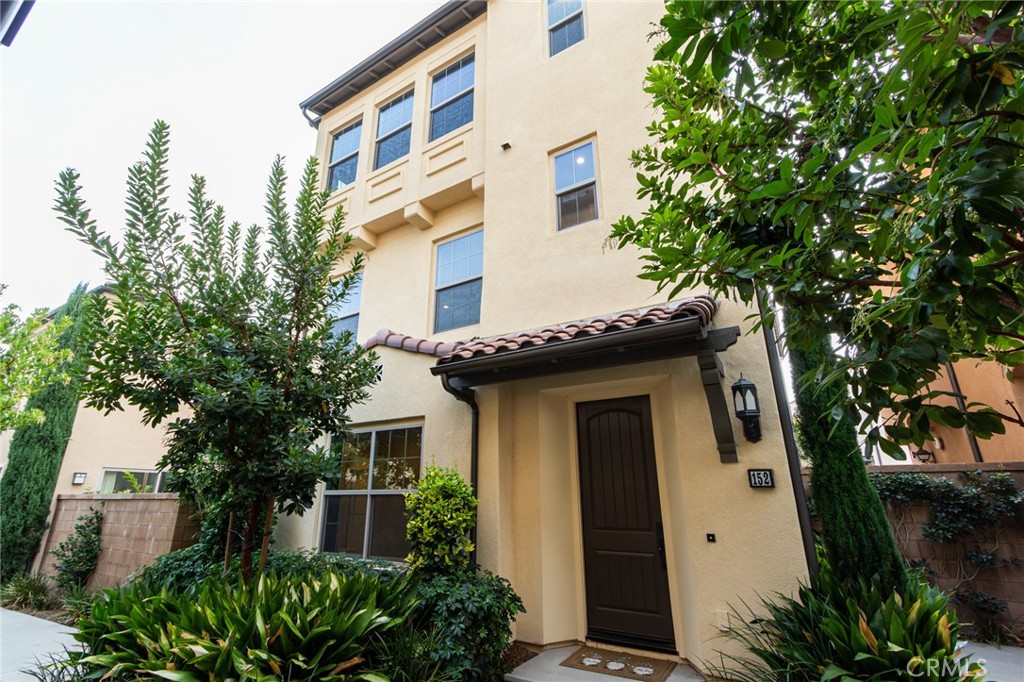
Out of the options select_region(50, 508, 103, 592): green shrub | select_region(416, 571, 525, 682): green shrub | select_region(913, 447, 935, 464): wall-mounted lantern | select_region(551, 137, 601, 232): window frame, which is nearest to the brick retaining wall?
select_region(50, 508, 103, 592): green shrub

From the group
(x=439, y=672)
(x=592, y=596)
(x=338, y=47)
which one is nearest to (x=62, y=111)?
(x=338, y=47)

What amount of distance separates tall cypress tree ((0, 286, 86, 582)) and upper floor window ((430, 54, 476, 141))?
380 inches

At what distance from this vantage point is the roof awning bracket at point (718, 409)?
4500 millimetres

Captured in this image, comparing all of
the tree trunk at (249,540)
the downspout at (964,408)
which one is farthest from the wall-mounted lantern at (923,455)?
the tree trunk at (249,540)

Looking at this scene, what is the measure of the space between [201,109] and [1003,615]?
501 inches

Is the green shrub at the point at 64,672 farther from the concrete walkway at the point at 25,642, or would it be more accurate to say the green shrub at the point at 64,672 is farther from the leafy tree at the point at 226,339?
the leafy tree at the point at 226,339

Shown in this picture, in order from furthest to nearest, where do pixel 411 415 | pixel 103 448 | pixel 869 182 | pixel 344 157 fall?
pixel 103 448 < pixel 344 157 < pixel 411 415 < pixel 869 182

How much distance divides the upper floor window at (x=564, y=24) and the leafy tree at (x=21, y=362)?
1170 cm

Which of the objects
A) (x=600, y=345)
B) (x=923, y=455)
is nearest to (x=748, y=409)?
(x=600, y=345)

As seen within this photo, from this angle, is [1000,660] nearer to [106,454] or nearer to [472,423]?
[472,423]

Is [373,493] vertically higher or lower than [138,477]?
lower

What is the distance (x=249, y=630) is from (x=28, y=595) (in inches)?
360

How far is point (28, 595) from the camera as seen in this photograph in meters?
8.56

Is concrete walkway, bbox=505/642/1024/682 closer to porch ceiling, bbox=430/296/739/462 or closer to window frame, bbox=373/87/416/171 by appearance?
porch ceiling, bbox=430/296/739/462
